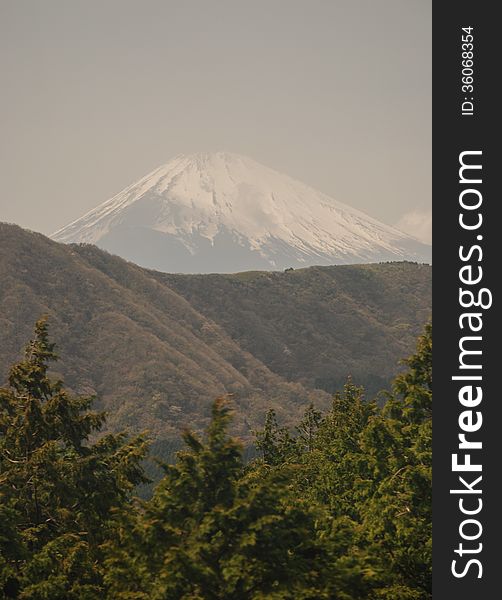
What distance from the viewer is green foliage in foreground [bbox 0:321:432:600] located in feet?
37.6

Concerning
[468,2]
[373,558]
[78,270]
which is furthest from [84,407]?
[78,270]

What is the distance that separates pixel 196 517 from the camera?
39.1ft

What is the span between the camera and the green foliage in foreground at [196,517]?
11461mm

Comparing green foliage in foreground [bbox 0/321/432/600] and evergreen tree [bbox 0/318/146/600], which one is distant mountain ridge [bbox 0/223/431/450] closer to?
green foliage in foreground [bbox 0/321/432/600]

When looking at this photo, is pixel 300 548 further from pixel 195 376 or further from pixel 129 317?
pixel 129 317

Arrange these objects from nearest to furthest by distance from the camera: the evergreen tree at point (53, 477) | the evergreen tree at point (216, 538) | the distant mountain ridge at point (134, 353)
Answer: the evergreen tree at point (216, 538) < the evergreen tree at point (53, 477) < the distant mountain ridge at point (134, 353)

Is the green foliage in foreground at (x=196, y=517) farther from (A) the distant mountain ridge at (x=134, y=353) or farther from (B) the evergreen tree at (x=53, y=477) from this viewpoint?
(A) the distant mountain ridge at (x=134, y=353)

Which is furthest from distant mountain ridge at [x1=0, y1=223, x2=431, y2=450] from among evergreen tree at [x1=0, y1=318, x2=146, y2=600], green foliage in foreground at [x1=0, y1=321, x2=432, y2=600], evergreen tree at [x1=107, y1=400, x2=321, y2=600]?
evergreen tree at [x1=107, y1=400, x2=321, y2=600]

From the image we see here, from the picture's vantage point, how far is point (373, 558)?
12297 millimetres

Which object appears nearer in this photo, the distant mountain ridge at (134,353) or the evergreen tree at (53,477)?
the evergreen tree at (53,477)

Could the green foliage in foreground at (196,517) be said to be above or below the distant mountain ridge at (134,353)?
below

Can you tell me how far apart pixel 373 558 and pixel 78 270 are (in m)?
181

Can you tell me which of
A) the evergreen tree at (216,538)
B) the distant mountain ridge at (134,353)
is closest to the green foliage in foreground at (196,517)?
the evergreen tree at (216,538)

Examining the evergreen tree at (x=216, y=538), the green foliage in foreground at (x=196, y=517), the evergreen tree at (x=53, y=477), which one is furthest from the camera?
the evergreen tree at (x=53, y=477)
